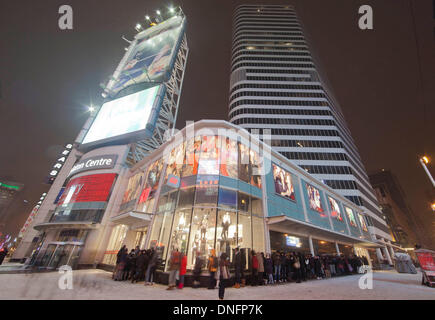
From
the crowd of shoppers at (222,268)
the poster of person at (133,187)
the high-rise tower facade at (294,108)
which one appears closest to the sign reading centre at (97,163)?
the poster of person at (133,187)

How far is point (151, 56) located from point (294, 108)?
36.8 m

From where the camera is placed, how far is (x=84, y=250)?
17.7 meters

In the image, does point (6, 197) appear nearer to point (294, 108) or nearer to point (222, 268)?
point (294, 108)

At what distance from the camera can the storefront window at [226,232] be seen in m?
10.7

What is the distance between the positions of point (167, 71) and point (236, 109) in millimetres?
25411

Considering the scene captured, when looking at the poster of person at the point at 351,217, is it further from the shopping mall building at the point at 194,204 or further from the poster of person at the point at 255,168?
the poster of person at the point at 255,168

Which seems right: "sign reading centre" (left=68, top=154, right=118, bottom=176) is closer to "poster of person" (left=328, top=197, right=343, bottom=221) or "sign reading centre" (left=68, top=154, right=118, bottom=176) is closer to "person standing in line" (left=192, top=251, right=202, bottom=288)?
"person standing in line" (left=192, top=251, right=202, bottom=288)

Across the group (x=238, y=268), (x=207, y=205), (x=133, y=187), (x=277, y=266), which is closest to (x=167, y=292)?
(x=238, y=268)

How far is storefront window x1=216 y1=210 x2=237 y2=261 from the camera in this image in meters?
10.7

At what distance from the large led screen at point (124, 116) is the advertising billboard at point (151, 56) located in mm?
4087

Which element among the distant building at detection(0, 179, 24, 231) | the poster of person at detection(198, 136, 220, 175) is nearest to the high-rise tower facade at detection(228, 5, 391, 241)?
the poster of person at detection(198, 136, 220, 175)
